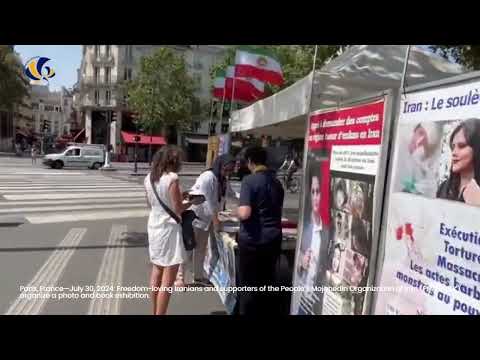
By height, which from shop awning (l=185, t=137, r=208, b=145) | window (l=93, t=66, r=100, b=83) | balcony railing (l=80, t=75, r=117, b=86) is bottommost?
shop awning (l=185, t=137, r=208, b=145)

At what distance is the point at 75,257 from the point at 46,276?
1.01 m

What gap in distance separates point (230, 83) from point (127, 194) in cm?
713

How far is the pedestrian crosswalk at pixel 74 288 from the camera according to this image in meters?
4.21

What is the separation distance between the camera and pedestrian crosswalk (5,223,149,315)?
13.8 ft

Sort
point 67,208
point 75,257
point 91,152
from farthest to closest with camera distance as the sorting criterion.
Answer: point 91,152
point 67,208
point 75,257

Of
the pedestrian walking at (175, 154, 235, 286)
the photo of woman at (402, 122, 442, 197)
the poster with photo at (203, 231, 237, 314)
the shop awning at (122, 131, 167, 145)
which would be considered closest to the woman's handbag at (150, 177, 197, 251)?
the poster with photo at (203, 231, 237, 314)

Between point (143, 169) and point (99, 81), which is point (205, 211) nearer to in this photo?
point (143, 169)

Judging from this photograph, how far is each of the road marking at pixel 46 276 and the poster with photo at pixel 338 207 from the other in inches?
104

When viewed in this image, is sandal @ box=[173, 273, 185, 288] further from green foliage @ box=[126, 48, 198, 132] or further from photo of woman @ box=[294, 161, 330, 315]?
green foliage @ box=[126, 48, 198, 132]

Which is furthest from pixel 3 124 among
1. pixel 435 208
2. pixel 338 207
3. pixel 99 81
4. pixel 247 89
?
pixel 435 208

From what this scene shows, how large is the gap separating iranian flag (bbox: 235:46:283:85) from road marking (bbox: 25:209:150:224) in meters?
4.69

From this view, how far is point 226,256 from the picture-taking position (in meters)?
4.23
